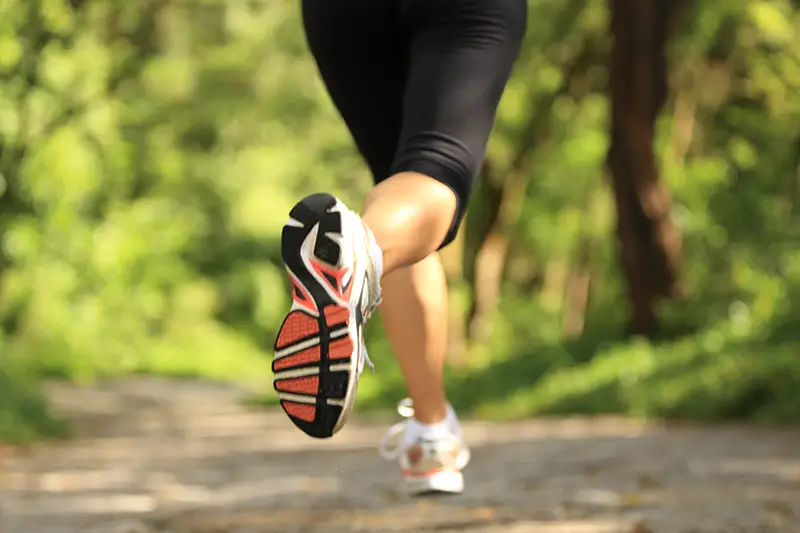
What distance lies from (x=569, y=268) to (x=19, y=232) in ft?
56.6

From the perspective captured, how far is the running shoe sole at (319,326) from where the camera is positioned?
2088 mm

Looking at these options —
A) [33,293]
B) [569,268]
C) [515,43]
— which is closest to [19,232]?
[33,293]

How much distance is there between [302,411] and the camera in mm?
2102

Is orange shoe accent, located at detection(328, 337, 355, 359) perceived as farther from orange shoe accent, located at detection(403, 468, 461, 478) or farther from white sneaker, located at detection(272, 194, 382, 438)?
orange shoe accent, located at detection(403, 468, 461, 478)

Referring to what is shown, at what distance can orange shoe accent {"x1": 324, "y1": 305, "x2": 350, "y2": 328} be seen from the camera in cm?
210

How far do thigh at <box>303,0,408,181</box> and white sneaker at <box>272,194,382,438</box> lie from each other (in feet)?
2.38

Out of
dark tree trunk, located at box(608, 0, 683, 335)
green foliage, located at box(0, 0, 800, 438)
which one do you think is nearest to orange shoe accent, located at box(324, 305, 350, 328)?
green foliage, located at box(0, 0, 800, 438)

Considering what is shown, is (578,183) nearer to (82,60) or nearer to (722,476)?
(82,60)

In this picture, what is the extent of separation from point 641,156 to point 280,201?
54.8 ft

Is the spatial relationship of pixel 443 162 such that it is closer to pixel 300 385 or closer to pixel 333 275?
pixel 333 275

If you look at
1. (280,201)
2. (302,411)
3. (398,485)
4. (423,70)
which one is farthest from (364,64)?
(280,201)

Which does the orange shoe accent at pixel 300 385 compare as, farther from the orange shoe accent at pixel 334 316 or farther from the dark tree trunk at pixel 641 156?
the dark tree trunk at pixel 641 156

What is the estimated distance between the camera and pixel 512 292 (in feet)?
90.0

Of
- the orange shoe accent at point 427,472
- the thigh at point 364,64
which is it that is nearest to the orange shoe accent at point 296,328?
the thigh at point 364,64
